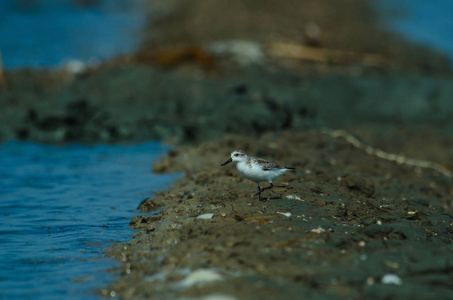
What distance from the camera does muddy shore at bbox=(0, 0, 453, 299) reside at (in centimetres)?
538

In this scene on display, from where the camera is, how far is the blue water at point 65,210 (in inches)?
242

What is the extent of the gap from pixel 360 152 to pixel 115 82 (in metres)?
7.11

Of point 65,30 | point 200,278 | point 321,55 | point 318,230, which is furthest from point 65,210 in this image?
point 65,30

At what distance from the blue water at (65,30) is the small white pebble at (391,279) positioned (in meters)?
16.1

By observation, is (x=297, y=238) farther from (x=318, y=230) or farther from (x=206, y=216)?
(x=206, y=216)

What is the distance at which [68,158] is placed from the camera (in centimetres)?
1281

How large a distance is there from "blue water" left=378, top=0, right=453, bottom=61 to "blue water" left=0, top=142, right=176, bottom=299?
13.1 metres

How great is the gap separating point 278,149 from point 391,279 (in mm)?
5921

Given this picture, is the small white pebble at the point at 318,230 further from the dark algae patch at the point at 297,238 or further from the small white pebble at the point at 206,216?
the small white pebble at the point at 206,216

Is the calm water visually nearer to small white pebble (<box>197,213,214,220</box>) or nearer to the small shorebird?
the small shorebird

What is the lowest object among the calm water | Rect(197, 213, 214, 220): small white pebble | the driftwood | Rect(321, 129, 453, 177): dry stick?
Rect(321, 129, 453, 177): dry stick

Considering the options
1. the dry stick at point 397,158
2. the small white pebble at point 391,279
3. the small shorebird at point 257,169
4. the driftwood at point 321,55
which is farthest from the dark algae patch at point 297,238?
the driftwood at point 321,55

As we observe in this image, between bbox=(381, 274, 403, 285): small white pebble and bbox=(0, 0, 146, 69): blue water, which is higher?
bbox=(0, 0, 146, 69): blue water

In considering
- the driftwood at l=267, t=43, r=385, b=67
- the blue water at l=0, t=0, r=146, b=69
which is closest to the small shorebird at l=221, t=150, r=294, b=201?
the driftwood at l=267, t=43, r=385, b=67
